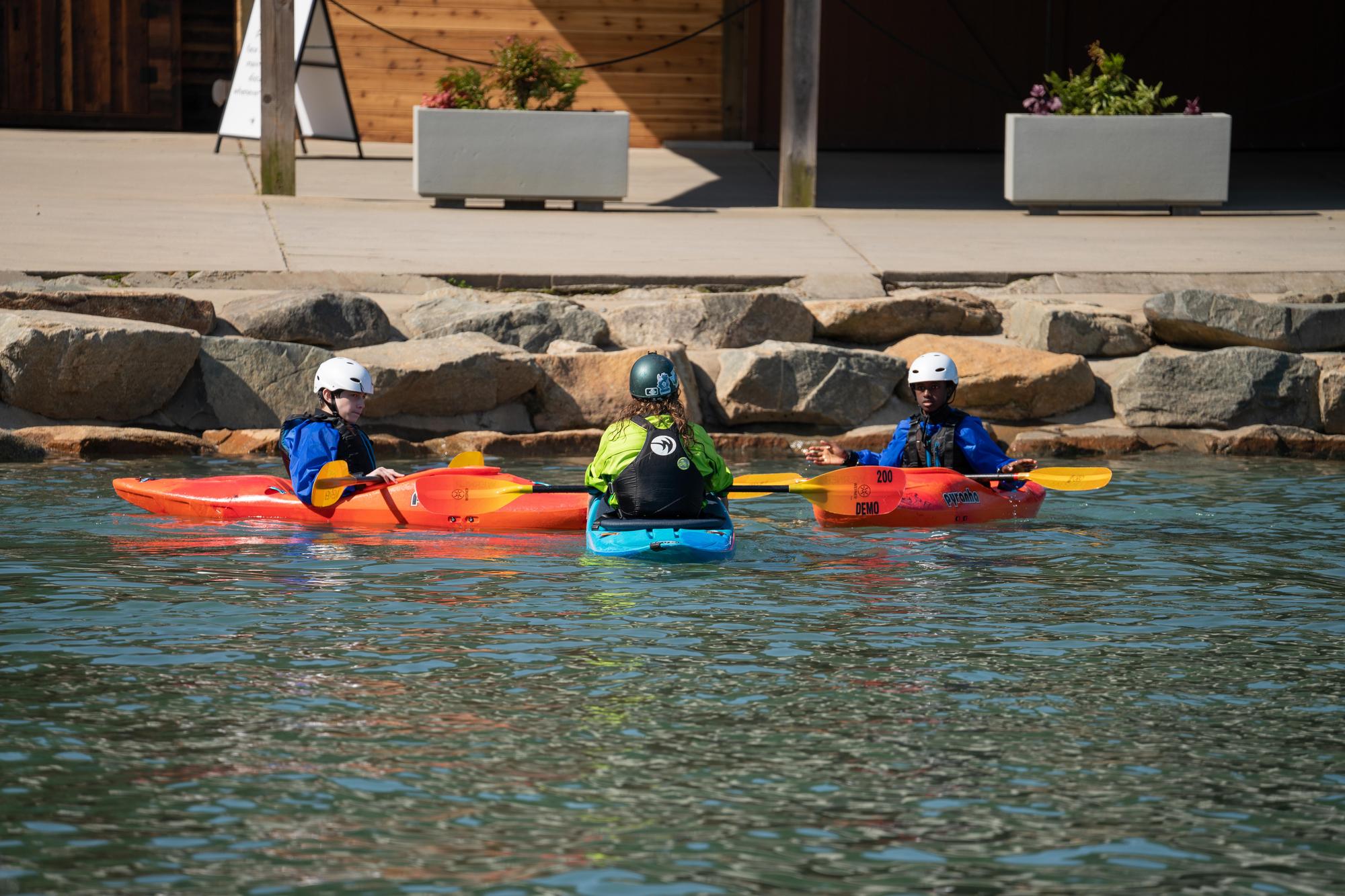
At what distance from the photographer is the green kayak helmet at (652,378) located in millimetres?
8094

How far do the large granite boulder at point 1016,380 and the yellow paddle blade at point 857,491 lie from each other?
3.34 metres

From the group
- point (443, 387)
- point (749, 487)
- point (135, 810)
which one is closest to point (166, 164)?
point (443, 387)

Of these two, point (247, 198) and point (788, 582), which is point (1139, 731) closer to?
point (788, 582)

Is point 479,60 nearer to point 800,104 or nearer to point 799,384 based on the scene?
point 800,104

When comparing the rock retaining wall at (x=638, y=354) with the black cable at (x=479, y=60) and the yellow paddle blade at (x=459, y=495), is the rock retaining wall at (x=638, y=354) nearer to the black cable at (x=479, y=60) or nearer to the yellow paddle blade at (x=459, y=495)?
the yellow paddle blade at (x=459, y=495)

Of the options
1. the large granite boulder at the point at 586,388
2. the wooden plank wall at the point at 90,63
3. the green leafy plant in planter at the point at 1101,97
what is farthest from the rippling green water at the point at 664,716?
the wooden plank wall at the point at 90,63

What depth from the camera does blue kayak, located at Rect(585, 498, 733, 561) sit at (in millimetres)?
7859

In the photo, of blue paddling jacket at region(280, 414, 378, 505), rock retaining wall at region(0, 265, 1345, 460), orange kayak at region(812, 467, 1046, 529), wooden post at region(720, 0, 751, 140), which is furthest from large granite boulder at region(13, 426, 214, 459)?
wooden post at region(720, 0, 751, 140)

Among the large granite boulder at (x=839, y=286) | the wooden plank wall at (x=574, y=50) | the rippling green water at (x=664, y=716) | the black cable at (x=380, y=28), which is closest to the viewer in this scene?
the rippling green water at (x=664, y=716)

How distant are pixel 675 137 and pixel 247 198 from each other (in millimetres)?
6413

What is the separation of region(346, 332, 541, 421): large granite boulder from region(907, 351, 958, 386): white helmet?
3.27 meters

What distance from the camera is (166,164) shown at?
690 inches

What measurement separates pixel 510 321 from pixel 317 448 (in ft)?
12.4

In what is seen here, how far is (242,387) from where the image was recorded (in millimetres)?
11633
